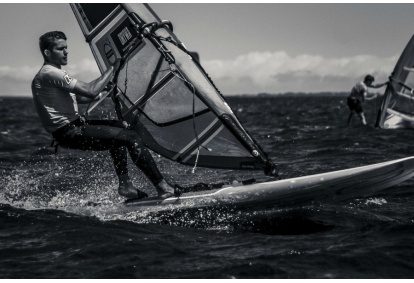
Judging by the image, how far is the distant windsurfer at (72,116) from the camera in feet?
18.9

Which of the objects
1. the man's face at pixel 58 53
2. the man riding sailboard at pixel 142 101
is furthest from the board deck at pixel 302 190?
the man's face at pixel 58 53

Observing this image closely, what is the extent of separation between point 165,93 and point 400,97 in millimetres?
9548

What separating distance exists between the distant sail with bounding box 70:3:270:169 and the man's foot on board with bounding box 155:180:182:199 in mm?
475

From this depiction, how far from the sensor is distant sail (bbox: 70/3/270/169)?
20.7 ft

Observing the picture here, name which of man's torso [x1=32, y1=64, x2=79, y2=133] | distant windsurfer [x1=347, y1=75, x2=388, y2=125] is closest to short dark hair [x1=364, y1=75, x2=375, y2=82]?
distant windsurfer [x1=347, y1=75, x2=388, y2=125]

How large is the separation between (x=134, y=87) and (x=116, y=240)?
2186 millimetres

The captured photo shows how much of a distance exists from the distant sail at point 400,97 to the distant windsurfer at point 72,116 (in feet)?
32.1

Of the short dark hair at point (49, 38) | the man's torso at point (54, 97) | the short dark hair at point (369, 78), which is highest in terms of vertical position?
the short dark hair at point (49, 38)

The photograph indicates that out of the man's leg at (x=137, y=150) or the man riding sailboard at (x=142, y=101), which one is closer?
the man riding sailboard at (x=142, y=101)

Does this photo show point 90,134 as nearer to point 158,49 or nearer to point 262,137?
point 158,49

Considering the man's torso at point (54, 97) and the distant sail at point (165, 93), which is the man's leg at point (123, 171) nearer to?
the man's torso at point (54, 97)

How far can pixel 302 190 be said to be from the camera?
5914 mm

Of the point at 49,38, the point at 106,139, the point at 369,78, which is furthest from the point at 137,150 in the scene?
the point at 369,78

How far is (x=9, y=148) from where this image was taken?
47.3 ft
